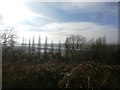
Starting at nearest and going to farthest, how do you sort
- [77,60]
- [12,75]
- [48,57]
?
1. [12,75]
2. [77,60]
3. [48,57]

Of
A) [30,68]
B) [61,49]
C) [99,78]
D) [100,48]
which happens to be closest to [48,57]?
[61,49]

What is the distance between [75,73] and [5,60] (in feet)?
6.01

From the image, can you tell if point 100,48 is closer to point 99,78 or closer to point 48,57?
point 99,78

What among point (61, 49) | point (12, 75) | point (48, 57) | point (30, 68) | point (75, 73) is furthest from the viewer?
point (61, 49)

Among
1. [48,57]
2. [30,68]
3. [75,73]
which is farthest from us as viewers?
[48,57]

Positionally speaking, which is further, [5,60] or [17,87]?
[5,60]

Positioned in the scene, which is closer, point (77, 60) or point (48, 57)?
point (77, 60)

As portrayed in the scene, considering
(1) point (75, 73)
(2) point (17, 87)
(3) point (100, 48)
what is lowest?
(2) point (17, 87)

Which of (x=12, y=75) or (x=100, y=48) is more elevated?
(x=100, y=48)

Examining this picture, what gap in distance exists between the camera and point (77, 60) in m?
5.18

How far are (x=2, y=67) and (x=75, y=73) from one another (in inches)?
66.0

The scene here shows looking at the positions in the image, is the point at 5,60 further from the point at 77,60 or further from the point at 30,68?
the point at 77,60

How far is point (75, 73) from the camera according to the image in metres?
3.89

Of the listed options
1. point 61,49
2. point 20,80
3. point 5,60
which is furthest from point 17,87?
point 61,49
